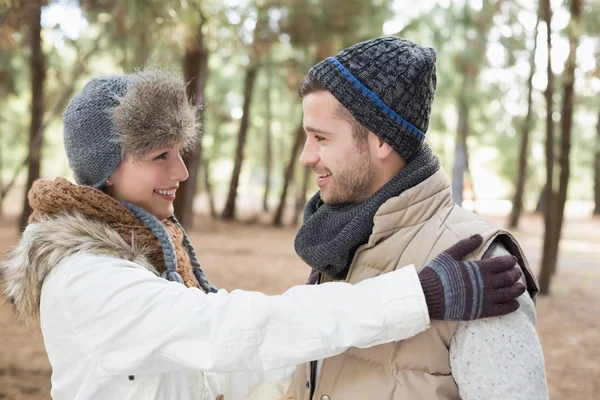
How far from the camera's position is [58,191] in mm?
2156

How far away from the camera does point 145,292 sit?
1833 millimetres

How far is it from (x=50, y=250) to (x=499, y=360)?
149cm

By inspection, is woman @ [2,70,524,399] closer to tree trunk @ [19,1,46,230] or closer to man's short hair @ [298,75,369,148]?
man's short hair @ [298,75,369,148]

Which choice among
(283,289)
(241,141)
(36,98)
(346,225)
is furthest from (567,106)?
(241,141)

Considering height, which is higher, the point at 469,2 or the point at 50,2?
the point at 469,2

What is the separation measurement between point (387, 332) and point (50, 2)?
4920 mm

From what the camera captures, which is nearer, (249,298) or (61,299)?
(249,298)

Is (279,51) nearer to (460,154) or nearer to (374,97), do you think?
(460,154)

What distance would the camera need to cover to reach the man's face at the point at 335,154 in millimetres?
2039

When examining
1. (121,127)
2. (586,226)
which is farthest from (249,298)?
(586,226)

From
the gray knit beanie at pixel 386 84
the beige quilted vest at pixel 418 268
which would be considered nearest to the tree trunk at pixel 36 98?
the gray knit beanie at pixel 386 84

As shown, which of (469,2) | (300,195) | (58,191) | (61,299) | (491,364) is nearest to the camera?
(491,364)

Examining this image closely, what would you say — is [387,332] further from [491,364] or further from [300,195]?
[300,195]

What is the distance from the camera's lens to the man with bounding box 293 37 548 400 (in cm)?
168
